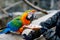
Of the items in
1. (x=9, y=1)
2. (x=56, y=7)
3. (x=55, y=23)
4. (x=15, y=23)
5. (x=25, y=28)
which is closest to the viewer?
(x=55, y=23)

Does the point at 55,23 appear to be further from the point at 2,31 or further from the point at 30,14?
the point at 2,31

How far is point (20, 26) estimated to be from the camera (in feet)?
7.64

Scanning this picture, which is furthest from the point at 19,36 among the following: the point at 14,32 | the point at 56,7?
the point at 56,7

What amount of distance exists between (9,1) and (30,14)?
574cm

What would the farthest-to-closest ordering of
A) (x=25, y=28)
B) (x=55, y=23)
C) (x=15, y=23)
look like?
(x=15, y=23)
(x=25, y=28)
(x=55, y=23)

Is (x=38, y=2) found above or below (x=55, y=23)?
above

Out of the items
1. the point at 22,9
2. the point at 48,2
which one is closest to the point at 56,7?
the point at 48,2

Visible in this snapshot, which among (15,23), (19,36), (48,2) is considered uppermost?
(48,2)

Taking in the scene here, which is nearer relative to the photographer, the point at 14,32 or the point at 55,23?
the point at 55,23

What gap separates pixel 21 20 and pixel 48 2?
204 inches

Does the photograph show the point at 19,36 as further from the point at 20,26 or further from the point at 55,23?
the point at 55,23

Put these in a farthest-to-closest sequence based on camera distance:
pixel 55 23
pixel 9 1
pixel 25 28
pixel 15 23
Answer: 1. pixel 9 1
2. pixel 15 23
3. pixel 25 28
4. pixel 55 23

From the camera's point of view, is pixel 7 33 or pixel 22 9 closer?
pixel 7 33

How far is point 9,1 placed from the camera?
7.91m
